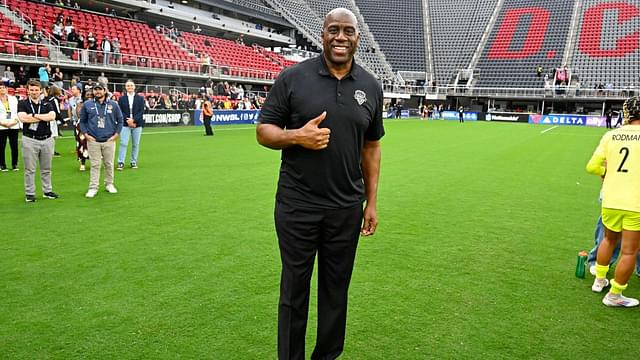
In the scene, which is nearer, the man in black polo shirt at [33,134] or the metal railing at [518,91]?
the man in black polo shirt at [33,134]

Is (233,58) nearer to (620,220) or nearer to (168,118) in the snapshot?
(168,118)

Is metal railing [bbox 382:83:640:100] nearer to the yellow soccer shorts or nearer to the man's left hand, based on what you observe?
the yellow soccer shorts

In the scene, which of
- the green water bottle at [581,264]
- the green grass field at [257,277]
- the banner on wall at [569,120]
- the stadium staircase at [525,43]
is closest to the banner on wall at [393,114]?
the stadium staircase at [525,43]

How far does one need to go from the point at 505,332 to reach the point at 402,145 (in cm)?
1598

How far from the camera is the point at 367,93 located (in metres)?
2.98

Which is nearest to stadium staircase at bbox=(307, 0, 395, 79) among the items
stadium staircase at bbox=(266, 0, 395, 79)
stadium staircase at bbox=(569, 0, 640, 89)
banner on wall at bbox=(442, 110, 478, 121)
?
stadium staircase at bbox=(266, 0, 395, 79)

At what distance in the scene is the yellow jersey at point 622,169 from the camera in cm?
440

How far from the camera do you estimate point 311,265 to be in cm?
312

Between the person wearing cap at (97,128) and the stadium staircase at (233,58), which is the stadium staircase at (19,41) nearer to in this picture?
the stadium staircase at (233,58)

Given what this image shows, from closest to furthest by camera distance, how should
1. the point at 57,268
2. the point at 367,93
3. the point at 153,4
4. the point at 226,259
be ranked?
the point at 367,93 → the point at 57,268 → the point at 226,259 → the point at 153,4

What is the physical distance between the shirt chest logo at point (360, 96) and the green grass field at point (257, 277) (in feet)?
6.16

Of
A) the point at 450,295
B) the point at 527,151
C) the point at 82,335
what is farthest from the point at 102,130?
the point at 527,151

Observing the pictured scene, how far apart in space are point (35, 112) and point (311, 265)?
6947 millimetres

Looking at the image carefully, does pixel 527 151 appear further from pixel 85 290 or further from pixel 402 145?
pixel 85 290
